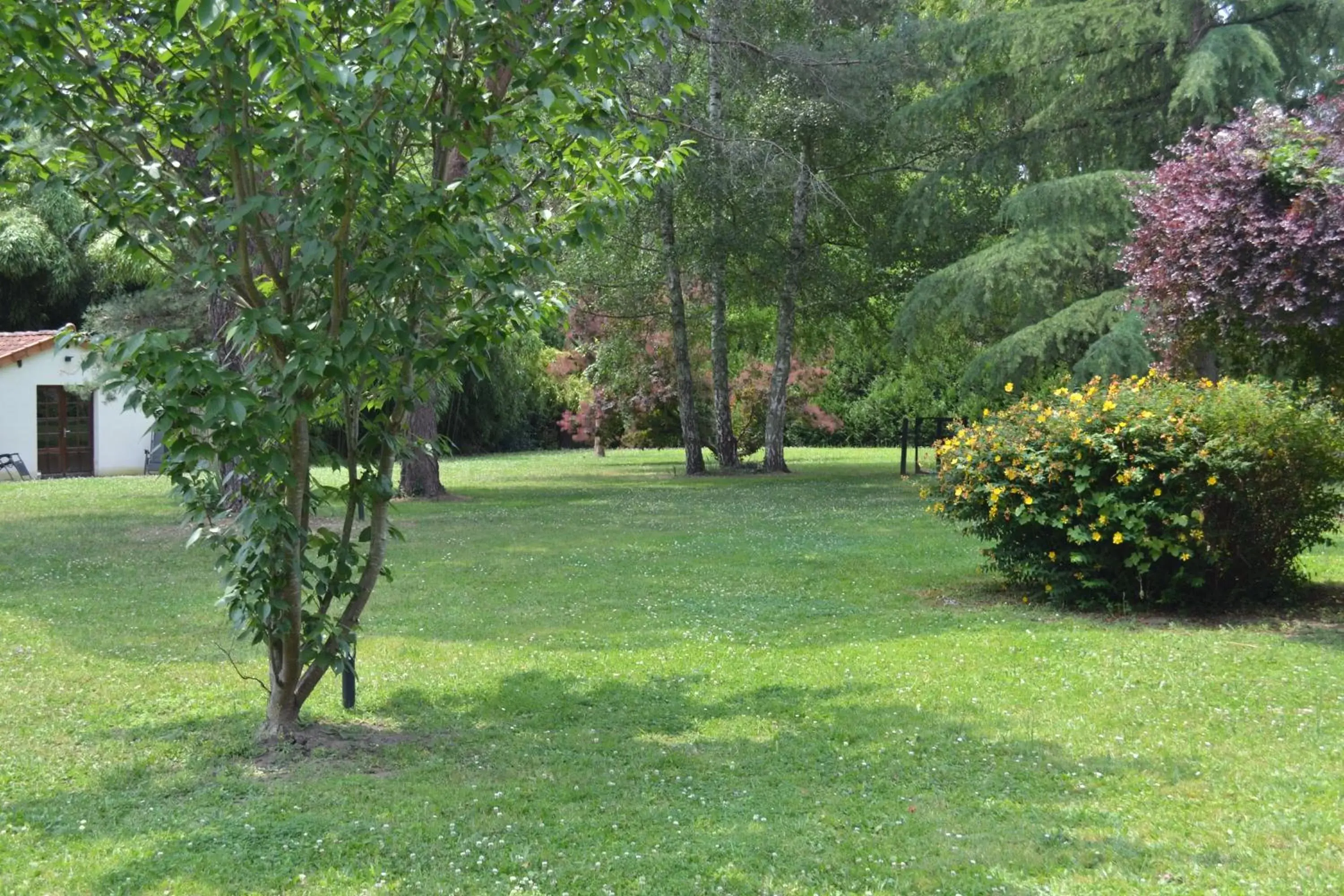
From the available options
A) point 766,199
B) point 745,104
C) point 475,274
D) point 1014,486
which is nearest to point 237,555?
point 475,274

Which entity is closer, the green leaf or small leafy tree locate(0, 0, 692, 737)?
the green leaf

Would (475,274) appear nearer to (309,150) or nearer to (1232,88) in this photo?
(309,150)

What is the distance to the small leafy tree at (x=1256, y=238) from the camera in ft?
28.4

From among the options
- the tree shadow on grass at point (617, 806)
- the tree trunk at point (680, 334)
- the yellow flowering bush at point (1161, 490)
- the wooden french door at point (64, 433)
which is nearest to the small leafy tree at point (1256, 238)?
the yellow flowering bush at point (1161, 490)

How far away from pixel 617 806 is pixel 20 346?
28004mm

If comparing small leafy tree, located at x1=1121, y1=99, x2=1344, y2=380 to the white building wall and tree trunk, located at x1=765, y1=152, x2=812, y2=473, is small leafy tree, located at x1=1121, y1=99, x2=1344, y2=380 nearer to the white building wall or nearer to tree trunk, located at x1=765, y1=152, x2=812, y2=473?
tree trunk, located at x1=765, y1=152, x2=812, y2=473

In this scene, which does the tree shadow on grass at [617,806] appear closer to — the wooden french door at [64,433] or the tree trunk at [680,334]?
the tree trunk at [680,334]

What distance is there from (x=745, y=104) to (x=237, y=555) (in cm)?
2059

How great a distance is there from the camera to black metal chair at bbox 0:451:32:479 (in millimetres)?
27562

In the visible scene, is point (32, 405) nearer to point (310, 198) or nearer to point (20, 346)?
point (20, 346)

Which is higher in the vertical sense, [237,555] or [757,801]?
[237,555]

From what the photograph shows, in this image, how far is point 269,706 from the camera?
609 centimetres

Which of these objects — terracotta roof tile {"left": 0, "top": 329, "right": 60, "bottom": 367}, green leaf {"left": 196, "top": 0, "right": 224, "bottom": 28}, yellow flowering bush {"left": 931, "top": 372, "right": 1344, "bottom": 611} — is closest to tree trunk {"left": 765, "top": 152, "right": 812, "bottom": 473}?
yellow flowering bush {"left": 931, "top": 372, "right": 1344, "bottom": 611}

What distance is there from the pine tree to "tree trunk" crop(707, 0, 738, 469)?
Result: 325 cm
